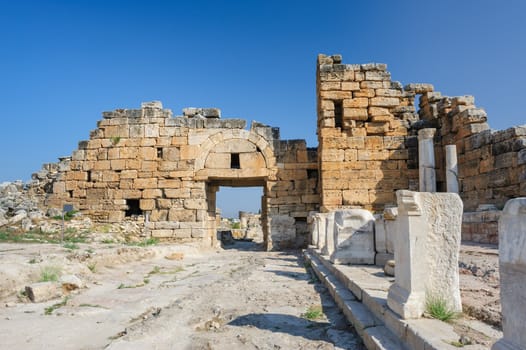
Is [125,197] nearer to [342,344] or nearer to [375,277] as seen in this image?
[375,277]

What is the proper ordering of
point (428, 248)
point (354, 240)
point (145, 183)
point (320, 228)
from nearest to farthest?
point (428, 248)
point (354, 240)
point (320, 228)
point (145, 183)

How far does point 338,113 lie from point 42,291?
10359 mm

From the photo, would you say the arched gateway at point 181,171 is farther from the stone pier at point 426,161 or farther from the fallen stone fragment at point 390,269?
the fallen stone fragment at point 390,269

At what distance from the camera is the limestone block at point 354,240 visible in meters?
6.50

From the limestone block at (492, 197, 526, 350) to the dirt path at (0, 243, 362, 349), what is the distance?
1456mm

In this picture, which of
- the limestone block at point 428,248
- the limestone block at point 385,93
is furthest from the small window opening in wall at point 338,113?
the limestone block at point 428,248

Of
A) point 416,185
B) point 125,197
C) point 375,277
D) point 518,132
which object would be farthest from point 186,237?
point 518,132

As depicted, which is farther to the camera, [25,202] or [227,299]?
[25,202]

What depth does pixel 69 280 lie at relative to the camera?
5.46 meters

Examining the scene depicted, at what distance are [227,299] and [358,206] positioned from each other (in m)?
7.95

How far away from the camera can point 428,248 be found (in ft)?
10.5

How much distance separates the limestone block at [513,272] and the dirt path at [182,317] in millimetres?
1456

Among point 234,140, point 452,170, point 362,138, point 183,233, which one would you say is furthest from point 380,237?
point 183,233

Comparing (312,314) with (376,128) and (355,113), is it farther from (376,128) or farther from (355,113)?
(376,128)
